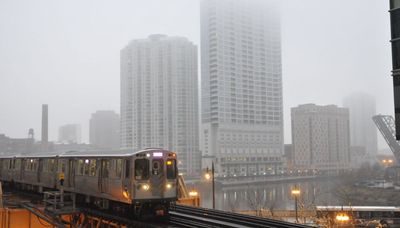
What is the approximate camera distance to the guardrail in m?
14.7

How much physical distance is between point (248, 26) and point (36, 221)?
15494 centimetres

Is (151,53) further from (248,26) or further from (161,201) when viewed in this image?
(161,201)

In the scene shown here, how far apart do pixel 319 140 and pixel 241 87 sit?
3680 cm

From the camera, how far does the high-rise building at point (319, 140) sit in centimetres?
15875

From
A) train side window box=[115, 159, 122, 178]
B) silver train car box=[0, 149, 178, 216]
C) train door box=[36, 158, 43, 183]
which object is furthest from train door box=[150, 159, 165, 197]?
train door box=[36, 158, 43, 183]

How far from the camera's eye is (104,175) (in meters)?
17.3

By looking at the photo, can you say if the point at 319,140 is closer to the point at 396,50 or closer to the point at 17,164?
the point at 17,164

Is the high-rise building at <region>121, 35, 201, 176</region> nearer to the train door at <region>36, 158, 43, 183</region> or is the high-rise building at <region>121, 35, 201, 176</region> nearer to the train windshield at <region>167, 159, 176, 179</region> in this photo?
the train door at <region>36, 158, 43, 183</region>

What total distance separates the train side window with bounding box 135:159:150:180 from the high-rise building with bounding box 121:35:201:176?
118653 mm

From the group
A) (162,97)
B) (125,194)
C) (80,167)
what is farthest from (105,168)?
(162,97)

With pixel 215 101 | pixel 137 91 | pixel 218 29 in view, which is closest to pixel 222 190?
pixel 215 101

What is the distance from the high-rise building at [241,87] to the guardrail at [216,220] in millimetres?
114608

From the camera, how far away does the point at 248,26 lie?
16562cm

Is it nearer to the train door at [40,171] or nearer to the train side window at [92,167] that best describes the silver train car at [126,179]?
the train side window at [92,167]
